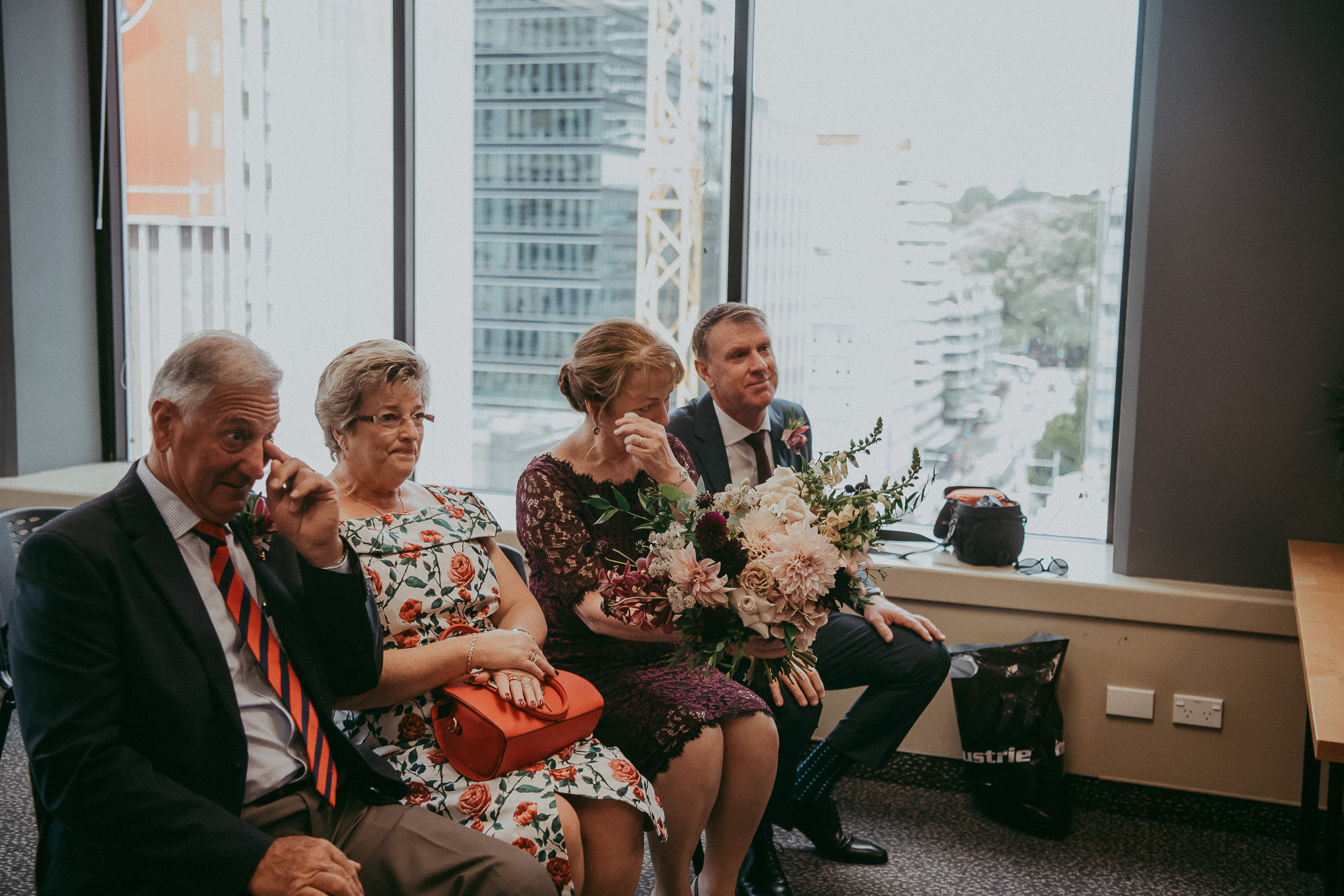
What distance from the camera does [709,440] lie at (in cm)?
280

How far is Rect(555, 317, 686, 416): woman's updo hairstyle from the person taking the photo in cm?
220

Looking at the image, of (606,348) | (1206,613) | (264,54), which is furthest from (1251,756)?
(264,54)

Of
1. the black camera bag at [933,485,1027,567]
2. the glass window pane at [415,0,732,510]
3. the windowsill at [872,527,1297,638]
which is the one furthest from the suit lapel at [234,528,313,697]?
the glass window pane at [415,0,732,510]

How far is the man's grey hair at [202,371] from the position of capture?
5.00ft

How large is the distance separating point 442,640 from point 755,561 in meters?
0.65

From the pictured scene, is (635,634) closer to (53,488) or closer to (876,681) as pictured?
(876,681)

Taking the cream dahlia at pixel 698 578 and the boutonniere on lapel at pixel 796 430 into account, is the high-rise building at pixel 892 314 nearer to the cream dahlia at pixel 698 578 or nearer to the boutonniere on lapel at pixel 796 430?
the boutonniere on lapel at pixel 796 430

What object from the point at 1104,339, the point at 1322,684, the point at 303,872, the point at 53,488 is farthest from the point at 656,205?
the point at 303,872

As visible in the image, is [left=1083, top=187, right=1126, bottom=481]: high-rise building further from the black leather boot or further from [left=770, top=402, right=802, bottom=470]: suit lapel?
the black leather boot

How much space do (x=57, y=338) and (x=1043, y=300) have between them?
387 cm

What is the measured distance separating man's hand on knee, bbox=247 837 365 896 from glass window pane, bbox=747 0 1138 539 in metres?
2.51

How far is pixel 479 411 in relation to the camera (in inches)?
165

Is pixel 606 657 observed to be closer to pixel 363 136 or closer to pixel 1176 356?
pixel 1176 356

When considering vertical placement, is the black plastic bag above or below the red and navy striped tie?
below
